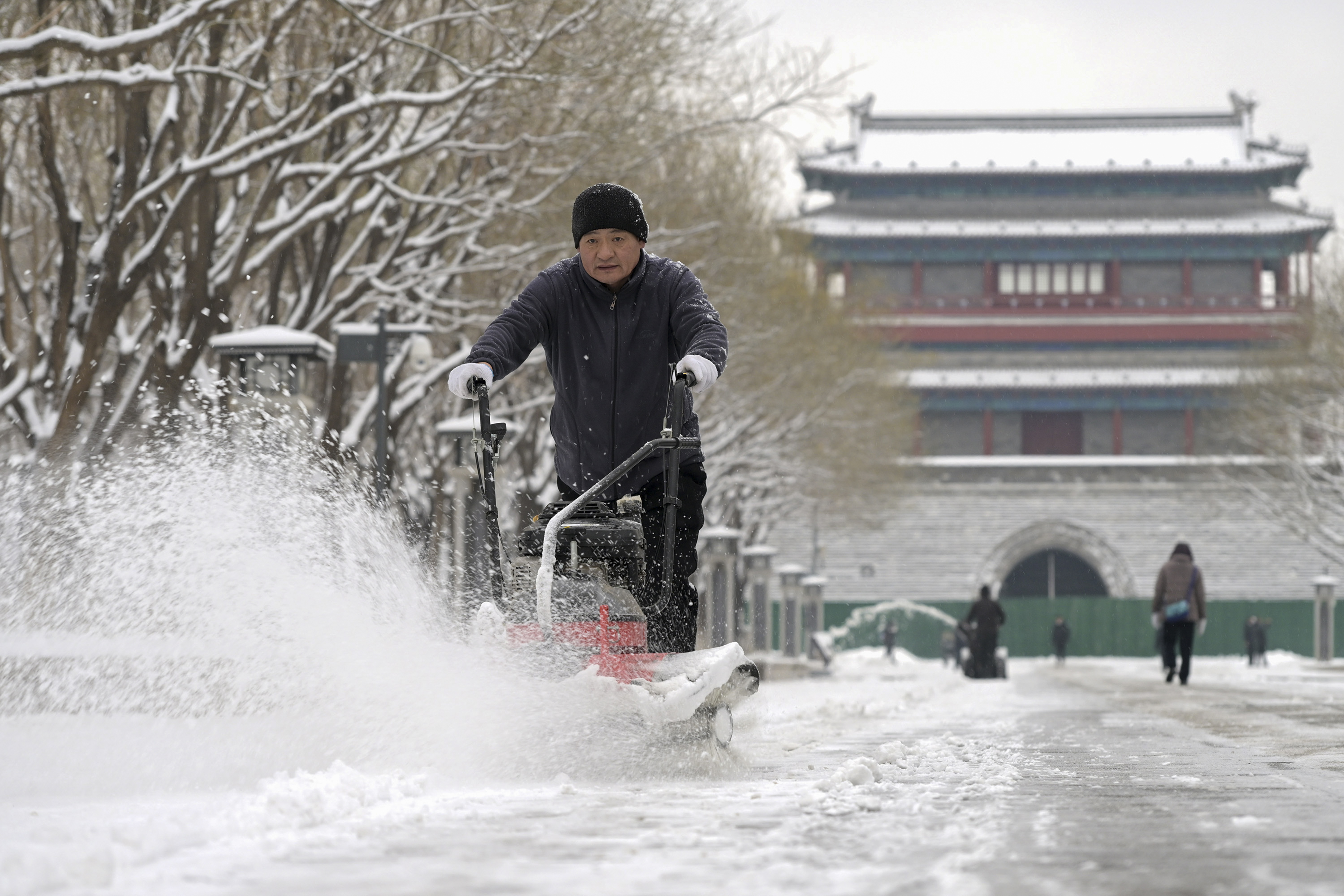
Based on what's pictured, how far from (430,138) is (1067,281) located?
48.5 metres

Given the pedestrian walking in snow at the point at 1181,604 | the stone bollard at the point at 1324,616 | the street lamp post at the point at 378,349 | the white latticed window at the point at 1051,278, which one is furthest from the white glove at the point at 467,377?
the white latticed window at the point at 1051,278

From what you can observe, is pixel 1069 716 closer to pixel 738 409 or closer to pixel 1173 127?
pixel 738 409

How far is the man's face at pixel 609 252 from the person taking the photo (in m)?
5.88

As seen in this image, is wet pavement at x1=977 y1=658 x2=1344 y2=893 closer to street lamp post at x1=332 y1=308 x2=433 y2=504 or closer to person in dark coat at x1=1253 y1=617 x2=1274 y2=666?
street lamp post at x1=332 y1=308 x2=433 y2=504

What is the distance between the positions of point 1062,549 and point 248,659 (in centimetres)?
5585

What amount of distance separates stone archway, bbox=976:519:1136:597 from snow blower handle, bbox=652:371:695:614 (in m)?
55.3

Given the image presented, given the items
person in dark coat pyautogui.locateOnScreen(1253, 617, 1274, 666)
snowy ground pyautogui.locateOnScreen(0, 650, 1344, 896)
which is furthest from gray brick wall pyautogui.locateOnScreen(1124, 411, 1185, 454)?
snowy ground pyautogui.locateOnScreen(0, 650, 1344, 896)

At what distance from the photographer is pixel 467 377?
570 cm

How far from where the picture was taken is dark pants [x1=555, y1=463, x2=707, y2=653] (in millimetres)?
5742

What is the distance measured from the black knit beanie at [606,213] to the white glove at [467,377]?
495mm

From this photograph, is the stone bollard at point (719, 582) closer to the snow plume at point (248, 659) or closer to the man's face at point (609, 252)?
the snow plume at point (248, 659)

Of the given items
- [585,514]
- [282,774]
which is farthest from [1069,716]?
[282,774]

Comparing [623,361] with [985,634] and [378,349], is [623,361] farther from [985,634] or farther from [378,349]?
[985,634]

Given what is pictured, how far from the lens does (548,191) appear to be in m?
17.4
